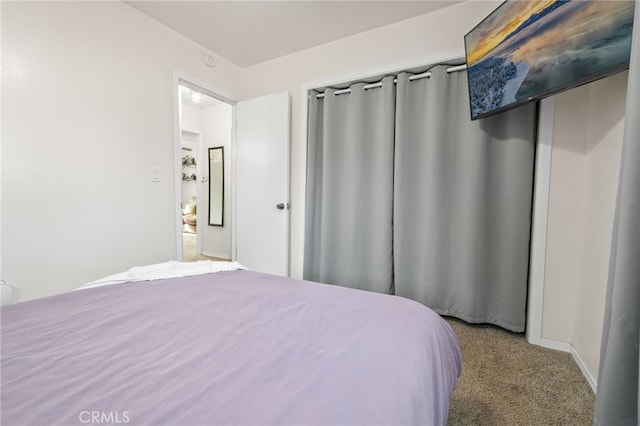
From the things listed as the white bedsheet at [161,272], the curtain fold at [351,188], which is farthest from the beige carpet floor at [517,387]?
the white bedsheet at [161,272]

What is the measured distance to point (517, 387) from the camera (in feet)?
4.89

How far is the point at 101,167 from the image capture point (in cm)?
207

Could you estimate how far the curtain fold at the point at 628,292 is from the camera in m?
0.79

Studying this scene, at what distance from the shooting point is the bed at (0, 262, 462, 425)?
0.53 m

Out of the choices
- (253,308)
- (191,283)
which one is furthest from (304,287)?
(191,283)

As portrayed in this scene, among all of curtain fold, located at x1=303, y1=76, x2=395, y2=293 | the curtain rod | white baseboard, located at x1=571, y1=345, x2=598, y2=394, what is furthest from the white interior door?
white baseboard, located at x1=571, y1=345, x2=598, y2=394

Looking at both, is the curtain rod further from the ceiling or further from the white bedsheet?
the white bedsheet

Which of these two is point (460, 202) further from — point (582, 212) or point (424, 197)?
point (582, 212)

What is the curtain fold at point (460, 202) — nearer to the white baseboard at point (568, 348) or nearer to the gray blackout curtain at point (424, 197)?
the gray blackout curtain at point (424, 197)

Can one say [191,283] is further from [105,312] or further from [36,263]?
[36,263]

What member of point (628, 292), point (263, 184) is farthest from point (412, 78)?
point (628, 292)

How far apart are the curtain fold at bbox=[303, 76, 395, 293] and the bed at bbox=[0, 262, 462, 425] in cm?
146

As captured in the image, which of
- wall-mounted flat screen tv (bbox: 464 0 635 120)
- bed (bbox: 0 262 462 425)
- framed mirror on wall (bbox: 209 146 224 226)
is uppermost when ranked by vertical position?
wall-mounted flat screen tv (bbox: 464 0 635 120)

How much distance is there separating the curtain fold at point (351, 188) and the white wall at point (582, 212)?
1128 millimetres
